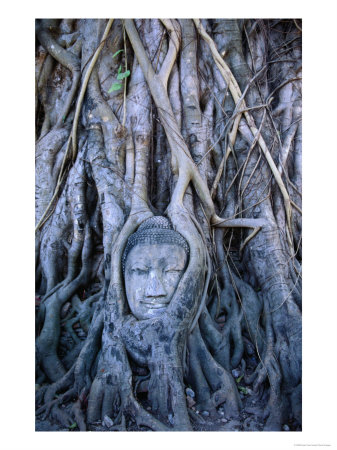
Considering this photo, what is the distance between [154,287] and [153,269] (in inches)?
4.8

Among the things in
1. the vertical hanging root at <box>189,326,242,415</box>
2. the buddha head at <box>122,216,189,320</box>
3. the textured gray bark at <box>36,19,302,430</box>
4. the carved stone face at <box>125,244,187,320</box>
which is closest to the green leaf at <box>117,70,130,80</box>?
the textured gray bark at <box>36,19,302,430</box>

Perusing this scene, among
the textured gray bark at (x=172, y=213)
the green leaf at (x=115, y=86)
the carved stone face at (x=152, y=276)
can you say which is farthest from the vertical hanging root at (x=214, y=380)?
the green leaf at (x=115, y=86)

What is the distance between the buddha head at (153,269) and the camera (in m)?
2.44

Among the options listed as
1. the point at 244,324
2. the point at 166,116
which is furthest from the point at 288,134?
the point at 244,324

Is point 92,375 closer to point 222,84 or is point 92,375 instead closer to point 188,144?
point 188,144

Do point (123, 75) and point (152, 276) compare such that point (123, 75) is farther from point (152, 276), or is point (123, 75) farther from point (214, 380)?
point (214, 380)

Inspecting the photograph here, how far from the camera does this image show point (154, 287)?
7.95 feet

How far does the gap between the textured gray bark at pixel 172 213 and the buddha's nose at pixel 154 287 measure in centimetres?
14

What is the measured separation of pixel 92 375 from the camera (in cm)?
254

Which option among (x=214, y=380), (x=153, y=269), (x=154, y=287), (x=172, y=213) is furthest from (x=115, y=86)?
(x=214, y=380)

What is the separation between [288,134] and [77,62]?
203 centimetres

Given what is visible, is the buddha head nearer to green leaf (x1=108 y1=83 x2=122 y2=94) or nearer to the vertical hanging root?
the vertical hanging root

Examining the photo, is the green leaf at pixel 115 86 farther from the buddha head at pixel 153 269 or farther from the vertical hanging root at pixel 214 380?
the vertical hanging root at pixel 214 380

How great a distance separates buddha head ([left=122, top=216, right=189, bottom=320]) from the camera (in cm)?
244
